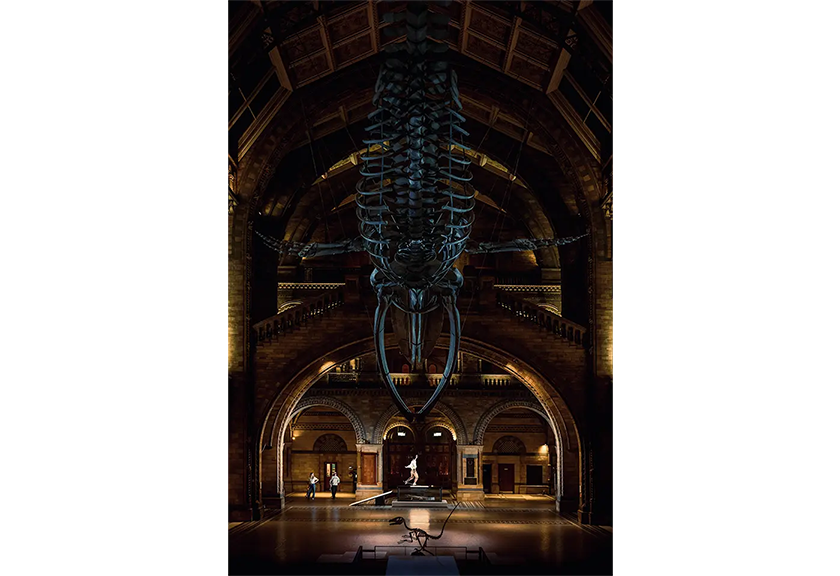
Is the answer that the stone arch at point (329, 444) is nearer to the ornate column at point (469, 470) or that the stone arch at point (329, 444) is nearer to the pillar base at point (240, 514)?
the ornate column at point (469, 470)

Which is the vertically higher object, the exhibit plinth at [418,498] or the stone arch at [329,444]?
the stone arch at [329,444]

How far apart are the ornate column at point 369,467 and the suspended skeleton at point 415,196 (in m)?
14.1

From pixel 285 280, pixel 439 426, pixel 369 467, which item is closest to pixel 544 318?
pixel 439 426

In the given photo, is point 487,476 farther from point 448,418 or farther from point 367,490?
point 367,490

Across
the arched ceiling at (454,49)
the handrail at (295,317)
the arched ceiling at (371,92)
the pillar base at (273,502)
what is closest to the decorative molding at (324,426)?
the pillar base at (273,502)

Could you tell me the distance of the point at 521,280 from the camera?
29.7 metres

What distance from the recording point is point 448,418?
28219 mm

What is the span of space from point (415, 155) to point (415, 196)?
37.2 inches

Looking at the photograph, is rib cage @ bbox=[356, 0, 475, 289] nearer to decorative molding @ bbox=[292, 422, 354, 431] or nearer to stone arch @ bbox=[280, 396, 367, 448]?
stone arch @ bbox=[280, 396, 367, 448]

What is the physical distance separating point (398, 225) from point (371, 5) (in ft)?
25.2

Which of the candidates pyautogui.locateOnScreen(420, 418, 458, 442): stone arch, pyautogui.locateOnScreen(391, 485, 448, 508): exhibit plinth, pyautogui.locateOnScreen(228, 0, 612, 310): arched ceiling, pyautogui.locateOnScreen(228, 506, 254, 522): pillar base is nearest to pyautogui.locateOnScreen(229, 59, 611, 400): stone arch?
pyautogui.locateOnScreen(228, 0, 612, 310): arched ceiling

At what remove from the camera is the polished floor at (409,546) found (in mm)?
12531

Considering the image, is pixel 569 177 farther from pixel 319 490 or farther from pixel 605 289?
pixel 319 490

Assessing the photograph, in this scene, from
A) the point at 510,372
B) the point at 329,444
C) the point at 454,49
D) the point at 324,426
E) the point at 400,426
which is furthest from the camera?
the point at 329,444
